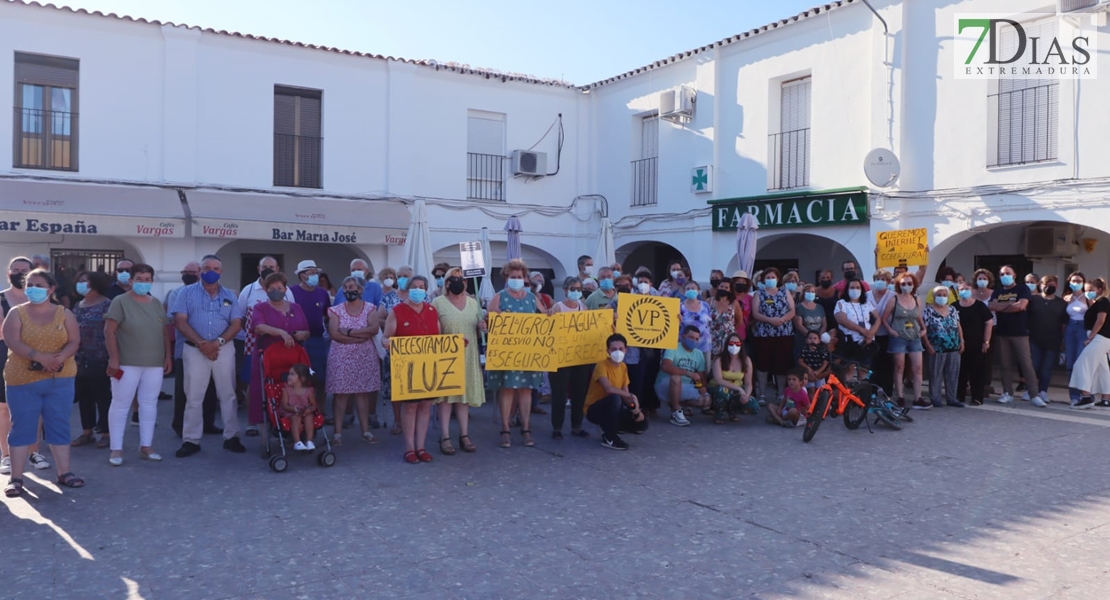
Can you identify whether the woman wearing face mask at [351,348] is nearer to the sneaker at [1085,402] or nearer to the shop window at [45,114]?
the sneaker at [1085,402]

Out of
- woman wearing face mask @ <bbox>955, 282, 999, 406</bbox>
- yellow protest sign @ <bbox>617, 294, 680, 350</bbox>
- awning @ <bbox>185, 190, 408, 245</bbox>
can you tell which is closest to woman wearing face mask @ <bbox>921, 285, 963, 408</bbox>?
woman wearing face mask @ <bbox>955, 282, 999, 406</bbox>

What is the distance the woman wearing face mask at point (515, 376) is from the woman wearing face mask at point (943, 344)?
5.99 meters

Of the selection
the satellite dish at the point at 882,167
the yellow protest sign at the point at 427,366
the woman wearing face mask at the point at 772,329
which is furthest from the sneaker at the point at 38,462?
the satellite dish at the point at 882,167

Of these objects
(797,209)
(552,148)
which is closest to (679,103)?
(552,148)

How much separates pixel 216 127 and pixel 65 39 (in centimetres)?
300

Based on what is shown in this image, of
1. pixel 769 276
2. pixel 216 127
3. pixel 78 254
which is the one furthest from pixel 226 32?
pixel 769 276

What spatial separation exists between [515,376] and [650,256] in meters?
14.0

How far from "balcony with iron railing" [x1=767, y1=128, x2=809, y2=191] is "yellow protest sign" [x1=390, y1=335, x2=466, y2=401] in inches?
425

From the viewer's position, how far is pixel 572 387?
8977mm

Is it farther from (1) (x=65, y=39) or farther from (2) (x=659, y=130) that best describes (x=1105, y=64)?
(1) (x=65, y=39)

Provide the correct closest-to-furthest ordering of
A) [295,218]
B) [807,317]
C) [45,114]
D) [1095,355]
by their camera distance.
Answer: [807,317]
[1095,355]
[45,114]
[295,218]

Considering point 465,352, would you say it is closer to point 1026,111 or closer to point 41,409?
point 41,409

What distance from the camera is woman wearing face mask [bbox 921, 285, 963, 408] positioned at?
11.3 m

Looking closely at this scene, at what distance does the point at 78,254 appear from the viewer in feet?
55.9
